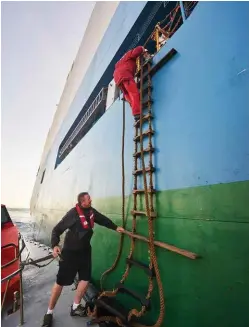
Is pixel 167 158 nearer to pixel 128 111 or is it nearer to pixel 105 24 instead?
pixel 128 111

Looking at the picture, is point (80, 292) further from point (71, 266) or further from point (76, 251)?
point (76, 251)

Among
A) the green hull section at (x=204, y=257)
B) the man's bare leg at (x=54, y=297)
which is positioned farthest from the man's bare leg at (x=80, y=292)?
the green hull section at (x=204, y=257)

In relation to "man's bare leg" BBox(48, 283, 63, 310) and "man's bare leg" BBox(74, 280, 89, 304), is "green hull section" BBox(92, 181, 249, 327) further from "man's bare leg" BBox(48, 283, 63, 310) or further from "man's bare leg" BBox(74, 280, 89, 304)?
"man's bare leg" BBox(48, 283, 63, 310)

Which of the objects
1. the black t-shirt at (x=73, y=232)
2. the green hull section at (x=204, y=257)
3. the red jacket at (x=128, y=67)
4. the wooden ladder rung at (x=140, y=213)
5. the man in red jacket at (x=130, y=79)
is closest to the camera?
the green hull section at (x=204, y=257)

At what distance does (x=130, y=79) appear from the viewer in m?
3.25

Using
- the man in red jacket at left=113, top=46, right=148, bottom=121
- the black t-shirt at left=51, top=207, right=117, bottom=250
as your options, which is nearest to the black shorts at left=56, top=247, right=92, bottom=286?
the black t-shirt at left=51, top=207, right=117, bottom=250

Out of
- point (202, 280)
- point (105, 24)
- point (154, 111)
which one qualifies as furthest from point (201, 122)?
point (105, 24)

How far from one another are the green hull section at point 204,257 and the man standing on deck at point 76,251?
781mm

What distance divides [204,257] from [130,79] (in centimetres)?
260

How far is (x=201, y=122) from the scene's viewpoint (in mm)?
2166

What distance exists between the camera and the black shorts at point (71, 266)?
294 centimetres

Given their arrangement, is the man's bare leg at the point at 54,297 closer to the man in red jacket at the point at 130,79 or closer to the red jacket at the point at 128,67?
the man in red jacket at the point at 130,79

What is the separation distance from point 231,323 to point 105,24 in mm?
7641

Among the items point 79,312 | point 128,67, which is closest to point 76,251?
point 79,312
